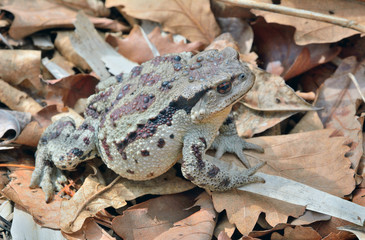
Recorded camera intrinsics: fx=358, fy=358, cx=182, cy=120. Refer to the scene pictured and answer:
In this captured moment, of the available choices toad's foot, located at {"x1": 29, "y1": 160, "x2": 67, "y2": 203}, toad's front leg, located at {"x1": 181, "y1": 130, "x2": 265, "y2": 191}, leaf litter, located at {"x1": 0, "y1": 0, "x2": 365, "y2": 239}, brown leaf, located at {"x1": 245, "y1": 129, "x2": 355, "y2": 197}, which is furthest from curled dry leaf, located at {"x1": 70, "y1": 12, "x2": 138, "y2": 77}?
brown leaf, located at {"x1": 245, "y1": 129, "x2": 355, "y2": 197}

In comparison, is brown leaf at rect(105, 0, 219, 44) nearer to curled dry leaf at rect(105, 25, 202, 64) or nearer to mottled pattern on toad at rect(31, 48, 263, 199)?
curled dry leaf at rect(105, 25, 202, 64)

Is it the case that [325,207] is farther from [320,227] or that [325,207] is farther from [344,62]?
[344,62]

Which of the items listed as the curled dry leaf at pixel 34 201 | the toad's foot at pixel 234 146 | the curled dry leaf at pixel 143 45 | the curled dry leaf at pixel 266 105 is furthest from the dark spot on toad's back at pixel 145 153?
the curled dry leaf at pixel 143 45

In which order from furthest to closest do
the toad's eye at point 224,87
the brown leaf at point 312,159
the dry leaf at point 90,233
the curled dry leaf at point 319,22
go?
1. the curled dry leaf at point 319,22
2. the brown leaf at point 312,159
3. the dry leaf at point 90,233
4. the toad's eye at point 224,87

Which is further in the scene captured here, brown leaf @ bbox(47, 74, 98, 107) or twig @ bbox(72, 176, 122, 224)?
brown leaf @ bbox(47, 74, 98, 107)

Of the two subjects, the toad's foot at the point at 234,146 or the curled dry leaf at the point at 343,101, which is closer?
the toad's foot at the point at 234,146

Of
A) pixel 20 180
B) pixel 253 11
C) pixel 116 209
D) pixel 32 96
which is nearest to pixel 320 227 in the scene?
pixel 116 209

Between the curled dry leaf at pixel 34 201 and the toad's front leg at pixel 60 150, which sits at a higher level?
the toad's front leg at pixel 60 150

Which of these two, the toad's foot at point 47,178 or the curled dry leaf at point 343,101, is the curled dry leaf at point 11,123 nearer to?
the toad's foot at point 47,178
